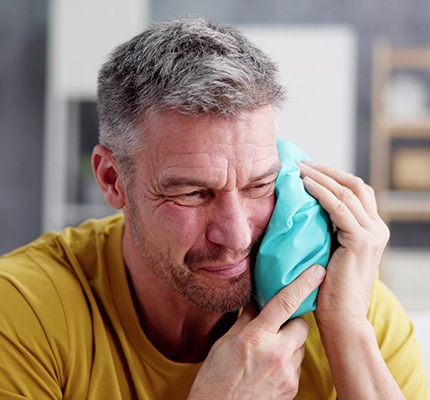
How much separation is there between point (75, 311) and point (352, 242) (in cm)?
52

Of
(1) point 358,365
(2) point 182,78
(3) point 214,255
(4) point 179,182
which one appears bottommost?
(1) point 358,365

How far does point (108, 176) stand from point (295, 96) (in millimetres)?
2719

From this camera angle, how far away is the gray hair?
3.96 feet

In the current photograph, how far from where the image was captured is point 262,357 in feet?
4.03

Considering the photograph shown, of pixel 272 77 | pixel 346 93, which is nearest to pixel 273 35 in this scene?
pixel 346 93

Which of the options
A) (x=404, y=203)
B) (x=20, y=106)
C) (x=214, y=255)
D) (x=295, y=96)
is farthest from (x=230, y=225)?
(x=20, y=106)

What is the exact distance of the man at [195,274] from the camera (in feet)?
3.99

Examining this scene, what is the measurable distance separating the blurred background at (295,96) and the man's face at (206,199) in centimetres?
288

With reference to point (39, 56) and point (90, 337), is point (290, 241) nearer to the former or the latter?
point (90, 337)

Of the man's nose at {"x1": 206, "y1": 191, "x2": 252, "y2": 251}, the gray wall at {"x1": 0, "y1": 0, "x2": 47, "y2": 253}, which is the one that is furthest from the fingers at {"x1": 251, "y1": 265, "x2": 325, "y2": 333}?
the gray wall at {"x1": 0, "y1": 0, "x2": 47, "y2": 253}

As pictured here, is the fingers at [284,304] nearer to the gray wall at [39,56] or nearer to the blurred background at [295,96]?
the blurred background at [295,96]

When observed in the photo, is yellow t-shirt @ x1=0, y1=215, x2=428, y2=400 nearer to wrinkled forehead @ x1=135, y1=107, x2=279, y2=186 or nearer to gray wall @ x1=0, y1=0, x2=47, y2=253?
wrinkled forehead @ x1=135, y1=107, x2=279, y2=186

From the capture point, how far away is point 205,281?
4.16 feet

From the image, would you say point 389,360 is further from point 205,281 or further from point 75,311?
point 75,311
